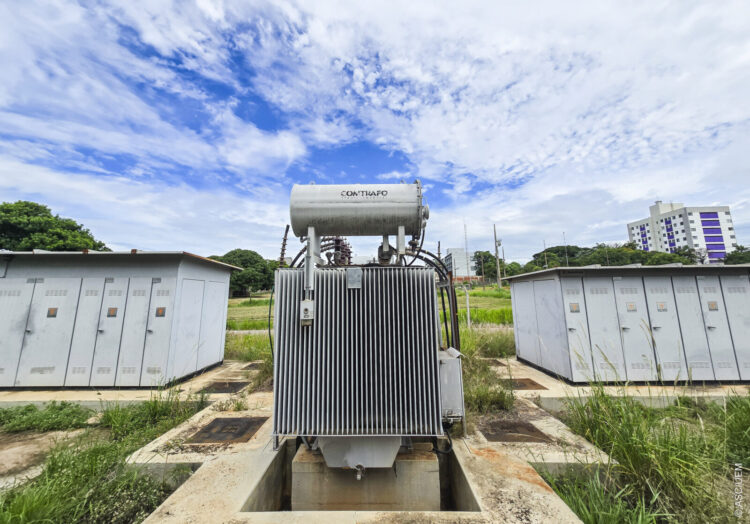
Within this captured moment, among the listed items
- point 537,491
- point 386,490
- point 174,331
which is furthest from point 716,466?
point 174,331

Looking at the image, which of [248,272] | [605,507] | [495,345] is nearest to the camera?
[605,507]

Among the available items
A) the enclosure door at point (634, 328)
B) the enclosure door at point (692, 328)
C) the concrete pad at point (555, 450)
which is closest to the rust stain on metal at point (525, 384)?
the concrete pad at point (555, 450)

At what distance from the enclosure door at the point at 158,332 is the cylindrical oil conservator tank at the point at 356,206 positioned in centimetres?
415

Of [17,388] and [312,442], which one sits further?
[17,388]

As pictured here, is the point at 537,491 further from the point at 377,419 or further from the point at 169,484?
the point at 169,484

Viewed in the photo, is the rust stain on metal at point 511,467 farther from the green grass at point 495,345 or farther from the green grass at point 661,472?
the green grass at point 495,345

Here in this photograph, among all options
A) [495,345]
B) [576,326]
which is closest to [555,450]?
[576,326]

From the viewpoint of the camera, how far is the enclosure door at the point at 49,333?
4867 mm

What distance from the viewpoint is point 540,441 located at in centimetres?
292

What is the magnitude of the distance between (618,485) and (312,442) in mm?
2580

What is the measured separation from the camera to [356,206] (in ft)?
7.95

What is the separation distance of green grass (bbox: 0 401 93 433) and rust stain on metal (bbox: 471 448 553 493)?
193 inches

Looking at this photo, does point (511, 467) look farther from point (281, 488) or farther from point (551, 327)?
point (551, 327)

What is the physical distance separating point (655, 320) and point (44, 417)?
31.1ft
